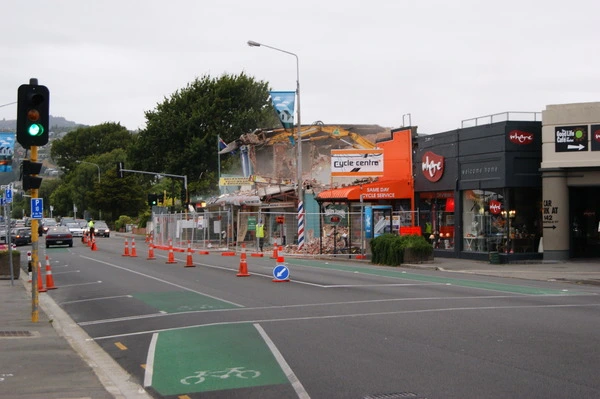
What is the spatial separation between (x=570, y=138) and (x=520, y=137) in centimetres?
199

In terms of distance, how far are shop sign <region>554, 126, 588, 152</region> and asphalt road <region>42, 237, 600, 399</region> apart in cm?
858

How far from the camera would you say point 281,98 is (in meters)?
36.8

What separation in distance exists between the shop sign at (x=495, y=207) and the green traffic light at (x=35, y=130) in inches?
837

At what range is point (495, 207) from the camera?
1191 inches

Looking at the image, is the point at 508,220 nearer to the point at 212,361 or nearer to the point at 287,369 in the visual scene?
the point at 212,361

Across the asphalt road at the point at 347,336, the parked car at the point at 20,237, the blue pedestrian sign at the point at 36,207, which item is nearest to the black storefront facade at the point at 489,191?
the asphalt road at the point at 347,336

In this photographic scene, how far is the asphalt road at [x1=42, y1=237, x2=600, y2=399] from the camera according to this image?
8445mm

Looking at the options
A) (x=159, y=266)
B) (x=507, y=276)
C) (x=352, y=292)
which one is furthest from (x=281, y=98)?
(x=352, y=292)

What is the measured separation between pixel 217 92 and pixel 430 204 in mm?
36446

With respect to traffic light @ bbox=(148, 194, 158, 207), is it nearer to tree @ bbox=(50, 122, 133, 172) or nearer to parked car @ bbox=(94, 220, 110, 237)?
parked car @ bbox=(94, 220, 110, 237)

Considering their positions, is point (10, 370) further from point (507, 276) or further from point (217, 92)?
point (217, 92)

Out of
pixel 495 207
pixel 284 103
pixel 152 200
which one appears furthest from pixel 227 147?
pixel 495 207

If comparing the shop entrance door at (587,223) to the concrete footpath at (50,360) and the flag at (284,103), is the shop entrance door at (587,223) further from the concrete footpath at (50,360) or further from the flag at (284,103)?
the concrete footpath at (50,360)

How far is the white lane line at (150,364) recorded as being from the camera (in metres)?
9.05
